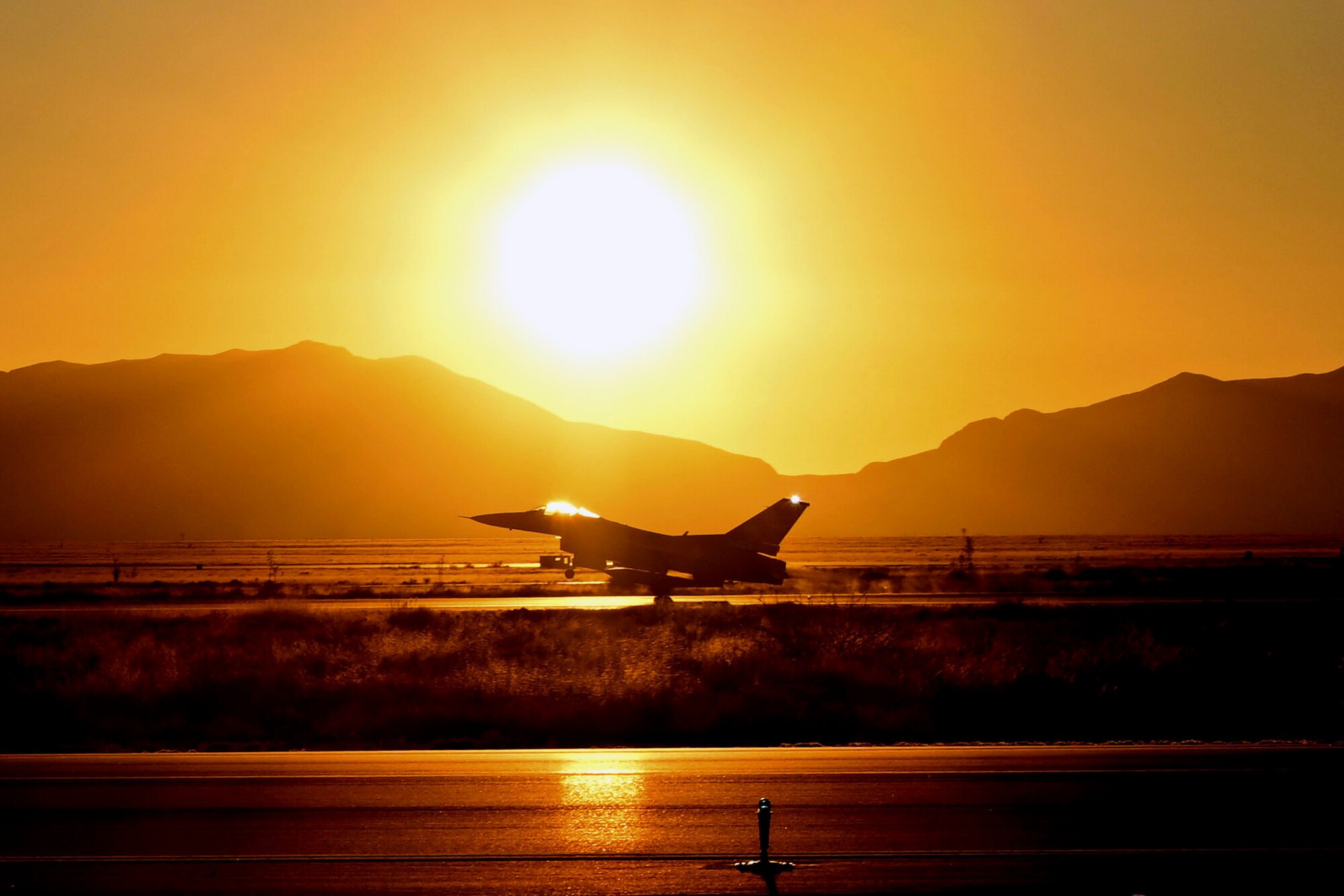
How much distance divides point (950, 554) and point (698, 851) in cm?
11873

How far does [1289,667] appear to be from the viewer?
24.1 metres

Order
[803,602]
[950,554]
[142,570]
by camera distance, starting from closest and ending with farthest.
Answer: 1. [803,602]
2. [142,570]
3. [950,554]

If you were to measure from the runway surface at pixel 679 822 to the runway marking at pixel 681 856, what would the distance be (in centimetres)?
3

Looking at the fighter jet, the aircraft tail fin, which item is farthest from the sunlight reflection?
the aircraft tail fin

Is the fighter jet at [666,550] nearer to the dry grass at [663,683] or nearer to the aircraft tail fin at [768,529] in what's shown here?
the aircraft tail fin at [768,529]

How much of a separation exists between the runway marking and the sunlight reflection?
0.38m

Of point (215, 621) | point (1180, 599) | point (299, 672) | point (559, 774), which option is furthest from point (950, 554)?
point (559, 774)

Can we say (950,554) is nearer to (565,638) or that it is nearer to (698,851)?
(565,638)

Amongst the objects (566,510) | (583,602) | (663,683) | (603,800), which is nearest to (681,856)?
(603,800)

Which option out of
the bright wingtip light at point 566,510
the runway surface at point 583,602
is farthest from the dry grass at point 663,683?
the bright wingtip light at point 566,510

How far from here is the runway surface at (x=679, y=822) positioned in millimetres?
9703

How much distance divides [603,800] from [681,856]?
2575mm

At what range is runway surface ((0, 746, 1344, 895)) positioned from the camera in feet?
31.8

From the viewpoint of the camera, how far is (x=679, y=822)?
37.7 ft
